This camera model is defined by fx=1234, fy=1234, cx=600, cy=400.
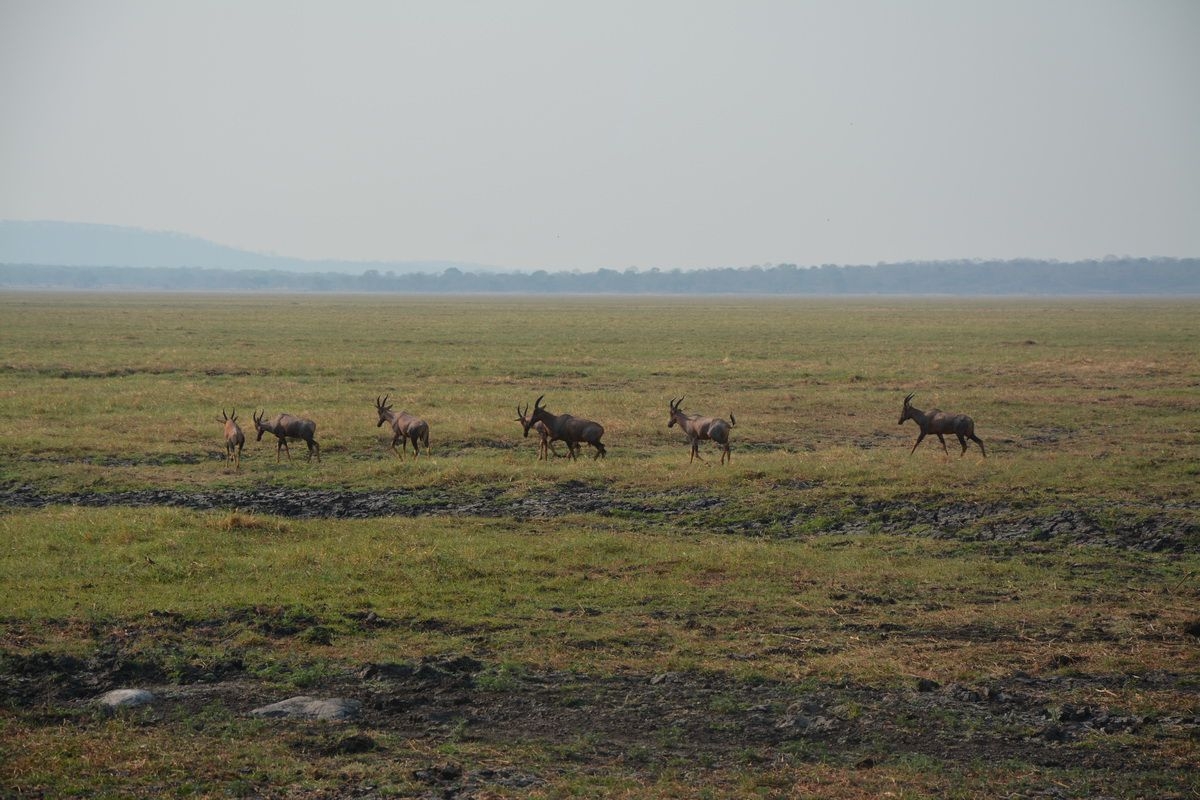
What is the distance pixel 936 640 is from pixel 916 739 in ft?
8.37

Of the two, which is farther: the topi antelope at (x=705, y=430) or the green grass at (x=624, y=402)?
the topi antelope at (x=705, y=430)

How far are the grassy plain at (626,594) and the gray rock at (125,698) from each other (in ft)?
0.64

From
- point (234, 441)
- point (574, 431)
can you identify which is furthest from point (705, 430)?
point (234, 441)

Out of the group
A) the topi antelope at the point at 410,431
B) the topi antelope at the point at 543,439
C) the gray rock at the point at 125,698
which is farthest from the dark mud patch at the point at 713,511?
the gray rock at the point at 125,698

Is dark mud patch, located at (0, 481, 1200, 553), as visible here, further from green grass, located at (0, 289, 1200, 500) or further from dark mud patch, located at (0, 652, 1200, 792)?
dark mud patch, located at (0, 652, 1200, 792)

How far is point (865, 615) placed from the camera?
1256 centimetres

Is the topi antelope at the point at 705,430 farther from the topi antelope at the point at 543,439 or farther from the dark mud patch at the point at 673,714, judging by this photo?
the dark mud patch at the point at 673,714

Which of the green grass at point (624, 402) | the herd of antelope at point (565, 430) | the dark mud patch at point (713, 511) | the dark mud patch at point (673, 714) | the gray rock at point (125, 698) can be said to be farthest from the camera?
the herd of antelope at point (565, 430)

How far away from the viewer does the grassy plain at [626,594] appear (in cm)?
878

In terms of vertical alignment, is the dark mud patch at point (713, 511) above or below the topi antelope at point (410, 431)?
below

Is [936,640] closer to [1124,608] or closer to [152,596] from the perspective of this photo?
[1124,608]

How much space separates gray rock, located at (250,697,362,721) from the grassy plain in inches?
11.9

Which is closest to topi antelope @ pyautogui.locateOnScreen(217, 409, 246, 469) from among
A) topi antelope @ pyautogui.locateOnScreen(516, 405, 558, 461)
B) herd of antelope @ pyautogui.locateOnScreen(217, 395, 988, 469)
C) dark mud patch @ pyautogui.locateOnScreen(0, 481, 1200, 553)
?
herd of antelope @ pyautogui.locateOnScreen(217, 395, 988, 469)

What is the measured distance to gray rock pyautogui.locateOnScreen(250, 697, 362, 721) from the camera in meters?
9.57
